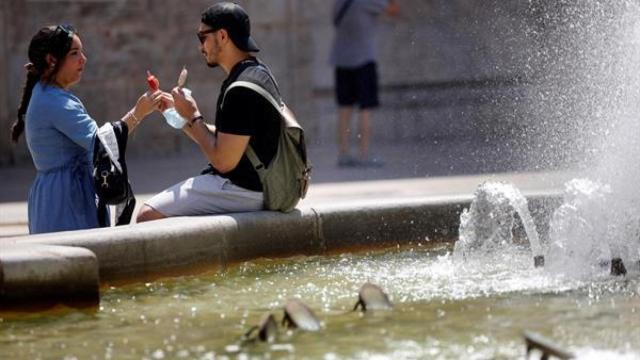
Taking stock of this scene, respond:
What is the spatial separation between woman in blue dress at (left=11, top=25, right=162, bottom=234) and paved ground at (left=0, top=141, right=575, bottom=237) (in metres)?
2.64

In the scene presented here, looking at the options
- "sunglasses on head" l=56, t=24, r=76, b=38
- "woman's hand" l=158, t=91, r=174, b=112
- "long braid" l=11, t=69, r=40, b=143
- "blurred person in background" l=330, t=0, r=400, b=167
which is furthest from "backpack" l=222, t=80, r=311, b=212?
"blurred person in background" l=330, t=0, r=400, b=167

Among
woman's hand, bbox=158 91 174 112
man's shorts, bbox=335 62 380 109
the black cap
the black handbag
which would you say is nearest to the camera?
→ the black handbag

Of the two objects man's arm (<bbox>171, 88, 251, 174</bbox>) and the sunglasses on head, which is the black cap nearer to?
man's arm (<bbox>171, 88, 251, 174</bbox>)

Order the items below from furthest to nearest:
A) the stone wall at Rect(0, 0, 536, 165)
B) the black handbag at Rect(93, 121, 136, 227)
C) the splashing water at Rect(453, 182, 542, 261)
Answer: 1. the stone wall at Rect(0, 0, 536, 165)
2. the splashing water at Rect(453, 182, 542, 261)
3. the black handbag at Rect(93, 121, 136, 227)

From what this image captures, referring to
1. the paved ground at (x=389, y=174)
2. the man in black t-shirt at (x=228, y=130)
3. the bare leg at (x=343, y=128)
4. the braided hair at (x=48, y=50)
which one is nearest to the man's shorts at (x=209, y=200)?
the man in black t-shirt at (x=228, y=130)

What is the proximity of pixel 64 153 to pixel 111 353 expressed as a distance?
2.04m

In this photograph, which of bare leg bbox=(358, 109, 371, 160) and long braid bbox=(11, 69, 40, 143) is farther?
bare leg bbox=(358, 109, 371, 160)


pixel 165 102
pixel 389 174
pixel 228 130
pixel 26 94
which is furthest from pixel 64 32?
pixel 389 174

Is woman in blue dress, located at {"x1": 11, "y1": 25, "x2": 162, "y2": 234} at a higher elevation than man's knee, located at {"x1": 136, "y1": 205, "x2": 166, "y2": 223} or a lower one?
higher

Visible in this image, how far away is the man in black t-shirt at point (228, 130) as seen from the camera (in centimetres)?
736

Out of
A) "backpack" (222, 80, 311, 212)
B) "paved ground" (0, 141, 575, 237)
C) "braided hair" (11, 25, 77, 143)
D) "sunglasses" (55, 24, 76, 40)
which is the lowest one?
"paved ground" (0, 141, 575, 237)

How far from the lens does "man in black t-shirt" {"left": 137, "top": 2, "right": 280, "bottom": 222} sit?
7363 mm

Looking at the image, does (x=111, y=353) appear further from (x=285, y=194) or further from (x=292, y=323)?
(x=285, y=194)

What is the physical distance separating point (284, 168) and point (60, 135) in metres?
0.96
